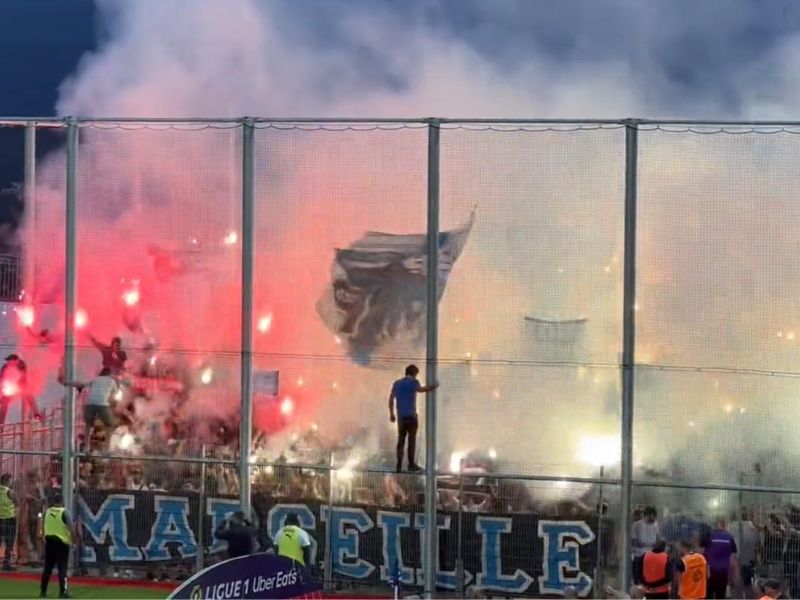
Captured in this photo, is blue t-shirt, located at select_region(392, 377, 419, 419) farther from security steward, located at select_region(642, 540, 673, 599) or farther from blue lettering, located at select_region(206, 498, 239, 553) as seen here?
security steward, located at select_region(642, 540, 673, 599)

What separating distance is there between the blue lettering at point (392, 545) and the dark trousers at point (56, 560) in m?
3.99

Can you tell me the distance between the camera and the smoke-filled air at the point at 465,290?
1275 centimetres

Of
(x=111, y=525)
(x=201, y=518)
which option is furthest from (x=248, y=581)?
(x=111, y=525)

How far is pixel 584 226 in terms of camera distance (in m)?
13.0

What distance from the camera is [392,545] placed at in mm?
13391

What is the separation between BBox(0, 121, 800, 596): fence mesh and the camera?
41.8 feet

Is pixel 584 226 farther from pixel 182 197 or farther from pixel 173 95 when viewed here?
pixel 173 95

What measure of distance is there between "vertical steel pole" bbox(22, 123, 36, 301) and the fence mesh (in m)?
0.04

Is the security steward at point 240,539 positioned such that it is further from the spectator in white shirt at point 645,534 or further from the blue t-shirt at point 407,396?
the spectator in white shirt at point 645,534

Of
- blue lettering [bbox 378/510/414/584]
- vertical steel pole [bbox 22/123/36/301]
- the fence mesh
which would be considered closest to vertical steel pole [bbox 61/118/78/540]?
the fence mesh

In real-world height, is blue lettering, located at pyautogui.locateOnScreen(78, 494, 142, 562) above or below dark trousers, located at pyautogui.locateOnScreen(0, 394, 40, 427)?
below

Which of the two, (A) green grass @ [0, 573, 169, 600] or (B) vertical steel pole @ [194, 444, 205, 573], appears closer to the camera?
(A) green grass @ [0, 573, 169, 600]

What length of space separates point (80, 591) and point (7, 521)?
1.66 meters

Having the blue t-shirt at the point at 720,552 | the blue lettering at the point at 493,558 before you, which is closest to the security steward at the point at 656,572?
the blue t-shirt at the point at 720,552
